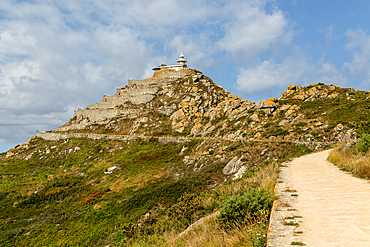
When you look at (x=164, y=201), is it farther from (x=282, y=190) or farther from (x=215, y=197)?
(x=282, y=190)

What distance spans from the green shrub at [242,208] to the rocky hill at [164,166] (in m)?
0.13

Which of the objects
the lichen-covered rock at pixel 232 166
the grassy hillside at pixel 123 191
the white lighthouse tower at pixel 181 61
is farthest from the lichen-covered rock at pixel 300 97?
the white lighthouse tower at pixel 181 61

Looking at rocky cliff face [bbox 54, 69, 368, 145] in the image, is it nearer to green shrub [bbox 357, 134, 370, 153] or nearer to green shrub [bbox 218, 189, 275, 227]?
green shrub [bbox 357, 134, 370, 153]

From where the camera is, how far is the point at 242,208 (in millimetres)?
7309

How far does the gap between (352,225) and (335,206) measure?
65.2 inches

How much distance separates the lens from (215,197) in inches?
474

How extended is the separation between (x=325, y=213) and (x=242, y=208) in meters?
2.48

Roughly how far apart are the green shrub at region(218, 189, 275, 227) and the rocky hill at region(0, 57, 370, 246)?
0.42ft

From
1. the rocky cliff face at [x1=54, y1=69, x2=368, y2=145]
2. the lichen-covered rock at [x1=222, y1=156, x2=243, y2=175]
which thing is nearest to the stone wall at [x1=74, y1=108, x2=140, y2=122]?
the rocky cliff face at [x1=54, y1=69, x2=368, y2=145]

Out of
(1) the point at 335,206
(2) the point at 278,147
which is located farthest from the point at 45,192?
(1) the point at 335,206

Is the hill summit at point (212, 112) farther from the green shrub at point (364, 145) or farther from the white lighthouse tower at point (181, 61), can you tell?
the green shrub at point (364, 145)

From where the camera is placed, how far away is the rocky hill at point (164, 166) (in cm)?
1217

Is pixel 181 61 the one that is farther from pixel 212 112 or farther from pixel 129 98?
pixel 212 112

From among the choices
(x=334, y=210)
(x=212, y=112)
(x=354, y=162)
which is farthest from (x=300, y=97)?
(x=334, y=210)
